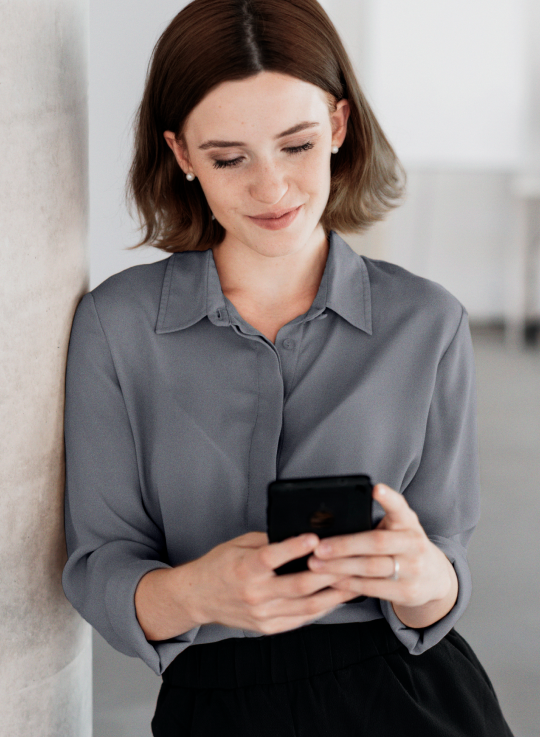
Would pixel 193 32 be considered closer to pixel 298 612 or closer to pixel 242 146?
pixel 242 146

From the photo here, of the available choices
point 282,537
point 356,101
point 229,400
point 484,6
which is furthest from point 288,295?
point 484,6

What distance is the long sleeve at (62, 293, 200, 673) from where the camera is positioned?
106cm

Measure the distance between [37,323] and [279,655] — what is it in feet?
1.96

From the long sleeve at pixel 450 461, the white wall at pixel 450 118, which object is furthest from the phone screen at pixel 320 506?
the white wall at pixel 450 118

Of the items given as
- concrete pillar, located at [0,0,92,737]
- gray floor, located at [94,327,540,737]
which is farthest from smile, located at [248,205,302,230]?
gray floor, located at [94,327,540,737]

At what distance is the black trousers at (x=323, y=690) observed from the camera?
1.07m

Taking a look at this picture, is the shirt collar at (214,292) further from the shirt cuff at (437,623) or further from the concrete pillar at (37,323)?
the shirt cuff at (437,623)

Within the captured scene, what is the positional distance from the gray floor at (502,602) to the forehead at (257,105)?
144cm

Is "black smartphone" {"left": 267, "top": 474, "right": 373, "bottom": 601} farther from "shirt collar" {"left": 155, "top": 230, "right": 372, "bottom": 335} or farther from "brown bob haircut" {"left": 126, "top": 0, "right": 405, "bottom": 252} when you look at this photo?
"brown bob haircut" {"left": 126, "top": 0, "right": 405, "bottom": 252}

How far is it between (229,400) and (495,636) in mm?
1478

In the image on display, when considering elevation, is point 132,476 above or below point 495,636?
above

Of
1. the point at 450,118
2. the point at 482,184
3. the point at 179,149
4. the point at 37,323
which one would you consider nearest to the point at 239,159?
the point at 179,149

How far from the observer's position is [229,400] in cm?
115

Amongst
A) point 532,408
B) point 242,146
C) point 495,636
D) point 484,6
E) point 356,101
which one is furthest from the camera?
point 484,6
